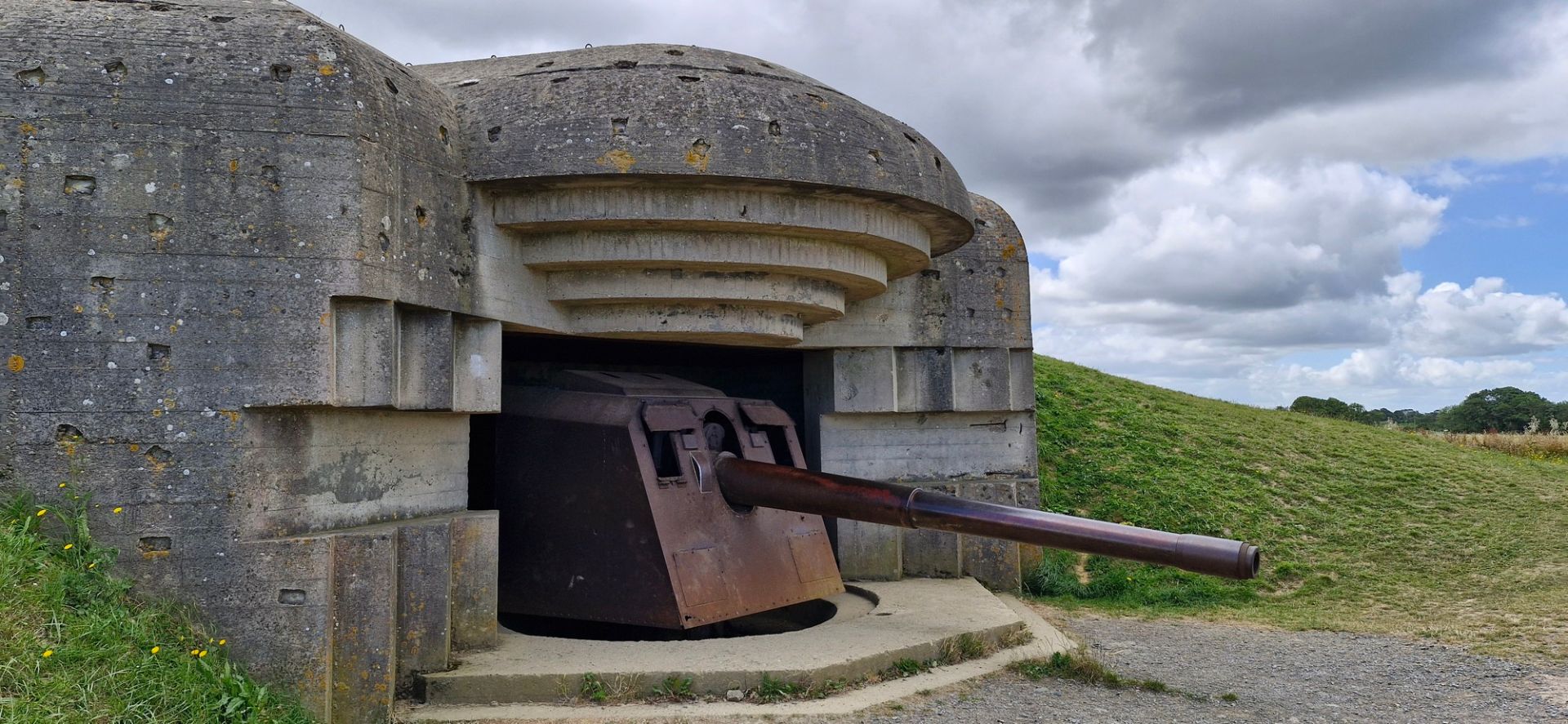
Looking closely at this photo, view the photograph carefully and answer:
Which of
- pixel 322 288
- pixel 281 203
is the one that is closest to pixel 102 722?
pixel 322 288

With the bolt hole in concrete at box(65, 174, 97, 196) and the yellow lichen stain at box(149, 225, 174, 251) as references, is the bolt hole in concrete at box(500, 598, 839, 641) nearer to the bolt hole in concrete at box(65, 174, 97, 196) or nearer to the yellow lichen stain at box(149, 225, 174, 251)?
the yellow lichen stain at box(149, 225, 174, 251)

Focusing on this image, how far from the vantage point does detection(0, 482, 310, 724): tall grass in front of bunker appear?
3715mm

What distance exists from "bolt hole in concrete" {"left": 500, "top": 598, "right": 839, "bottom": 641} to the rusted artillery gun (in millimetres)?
328

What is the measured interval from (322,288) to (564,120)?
1.62 m

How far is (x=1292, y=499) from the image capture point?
10461 millimetres

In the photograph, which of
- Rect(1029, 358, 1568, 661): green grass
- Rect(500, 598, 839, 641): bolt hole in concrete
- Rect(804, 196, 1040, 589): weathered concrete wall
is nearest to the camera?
Answer: Rect(500, 598, 839, 641): bolt hole in concrete

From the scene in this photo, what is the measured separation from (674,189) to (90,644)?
3280 millimetres

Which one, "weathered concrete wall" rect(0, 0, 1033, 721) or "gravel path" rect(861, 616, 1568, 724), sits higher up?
"weathered concrete wall" rect(0, 0, 1033, 721)

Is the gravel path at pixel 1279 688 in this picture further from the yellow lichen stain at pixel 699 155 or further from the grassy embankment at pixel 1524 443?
the grassy embankment at pixel 1524 443

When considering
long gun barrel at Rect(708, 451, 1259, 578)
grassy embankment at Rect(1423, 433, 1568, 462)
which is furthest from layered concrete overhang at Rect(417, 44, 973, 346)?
grassy embankment at Rect(1423, 433, 1568, 462)

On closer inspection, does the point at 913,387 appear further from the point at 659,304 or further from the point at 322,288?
the point at 322,288

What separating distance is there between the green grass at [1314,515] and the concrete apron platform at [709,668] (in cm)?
279

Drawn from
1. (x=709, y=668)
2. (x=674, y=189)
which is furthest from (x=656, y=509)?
Answer: (x=674, y=189)

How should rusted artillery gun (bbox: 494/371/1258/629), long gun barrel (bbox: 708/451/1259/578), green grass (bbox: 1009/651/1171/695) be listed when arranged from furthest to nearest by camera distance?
rusted artillery gun (bbox: 494/371/1258/629), green grass (bbox: 1009/651/1171/695), long gun barrel (bbox: 708/451/1259/578)
